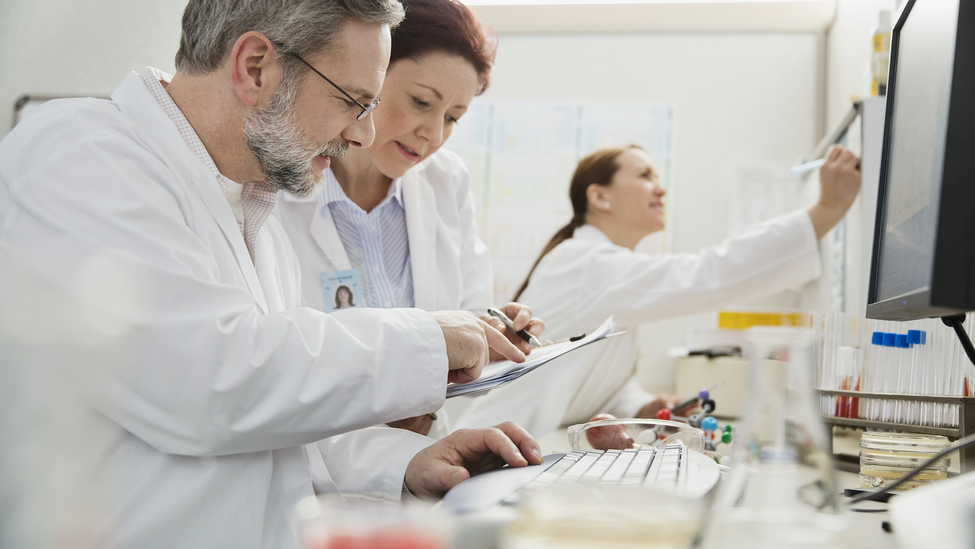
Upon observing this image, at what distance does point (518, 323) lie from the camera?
116 centimetres

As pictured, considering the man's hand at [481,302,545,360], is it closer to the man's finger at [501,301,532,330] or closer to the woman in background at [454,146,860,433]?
the man's finger at [501,301,532,330]

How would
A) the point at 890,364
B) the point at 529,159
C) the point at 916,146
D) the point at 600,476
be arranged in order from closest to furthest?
the point at 600,476, the point at 916,146, the point at 890,364, the point at 529,159

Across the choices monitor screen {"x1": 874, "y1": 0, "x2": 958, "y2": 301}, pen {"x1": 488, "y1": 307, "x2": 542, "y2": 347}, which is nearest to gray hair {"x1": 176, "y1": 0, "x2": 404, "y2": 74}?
pen {"x1": 488, "y1": 307, "x2": 542, "y2": 347}

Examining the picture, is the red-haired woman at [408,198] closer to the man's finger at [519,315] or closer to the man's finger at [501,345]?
the man's finger at [519,315]

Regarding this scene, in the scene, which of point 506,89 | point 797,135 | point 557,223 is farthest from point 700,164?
point 506,89

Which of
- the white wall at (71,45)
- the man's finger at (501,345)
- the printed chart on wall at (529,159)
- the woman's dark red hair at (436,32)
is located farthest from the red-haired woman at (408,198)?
the printed chart on wall at (529,159)

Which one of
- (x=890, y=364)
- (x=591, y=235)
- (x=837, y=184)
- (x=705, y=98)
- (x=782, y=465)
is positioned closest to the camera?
(x=782, y=465)

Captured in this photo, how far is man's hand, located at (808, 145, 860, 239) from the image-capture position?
5.07ft

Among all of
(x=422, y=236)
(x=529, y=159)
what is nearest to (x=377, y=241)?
(x=422, y=236)

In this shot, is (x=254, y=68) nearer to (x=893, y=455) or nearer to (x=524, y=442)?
(x=524, y=442)

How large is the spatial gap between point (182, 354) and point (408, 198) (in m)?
0.87

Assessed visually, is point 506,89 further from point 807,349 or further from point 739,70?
point 807,349

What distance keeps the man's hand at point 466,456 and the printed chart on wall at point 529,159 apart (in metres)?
2.00

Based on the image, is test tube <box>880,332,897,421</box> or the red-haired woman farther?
the red-haired woman
